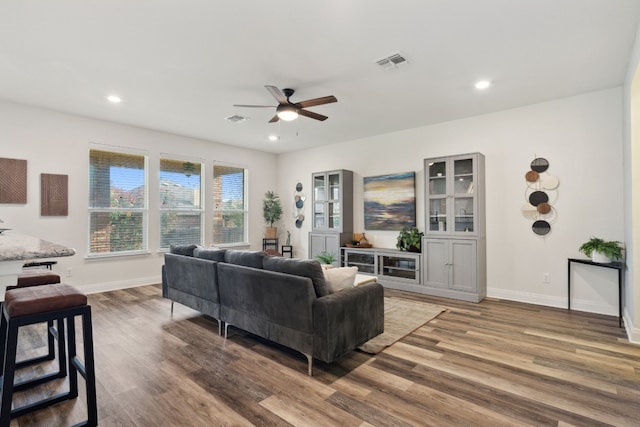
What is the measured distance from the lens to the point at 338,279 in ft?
9.16

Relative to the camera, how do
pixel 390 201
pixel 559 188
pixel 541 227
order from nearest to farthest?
1. pixel 559 188
2. pixel 541 227
3. pixel 390 201

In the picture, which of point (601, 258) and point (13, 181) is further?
point (13, 181)

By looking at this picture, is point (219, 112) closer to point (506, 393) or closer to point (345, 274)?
point (345, 274)

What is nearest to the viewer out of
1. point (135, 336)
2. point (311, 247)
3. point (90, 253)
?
point (135, 336)

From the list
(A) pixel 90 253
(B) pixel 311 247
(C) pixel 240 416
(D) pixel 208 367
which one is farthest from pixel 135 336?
(B) pixel 311 247

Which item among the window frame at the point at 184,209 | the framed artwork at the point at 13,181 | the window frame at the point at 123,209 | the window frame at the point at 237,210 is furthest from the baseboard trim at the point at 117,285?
the framed artwork at the point at 13,181

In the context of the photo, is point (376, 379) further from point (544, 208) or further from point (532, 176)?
point (532, 176)

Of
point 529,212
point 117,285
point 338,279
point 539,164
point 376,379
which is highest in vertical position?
point 539,164

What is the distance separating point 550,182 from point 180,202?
619 cm

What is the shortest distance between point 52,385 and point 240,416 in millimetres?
1504

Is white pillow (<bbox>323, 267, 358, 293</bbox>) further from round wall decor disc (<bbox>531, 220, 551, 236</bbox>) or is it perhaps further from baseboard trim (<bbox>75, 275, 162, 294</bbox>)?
baseboard trim (<bbox>75, 275, 162, 294</bbox>)

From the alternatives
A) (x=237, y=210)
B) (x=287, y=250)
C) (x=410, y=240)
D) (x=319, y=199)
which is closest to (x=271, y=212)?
(x=237, y=210)

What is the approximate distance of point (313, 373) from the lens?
2535 mm

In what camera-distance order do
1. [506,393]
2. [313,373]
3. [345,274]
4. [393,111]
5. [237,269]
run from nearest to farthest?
[506,393] < [313,373] < [345,274] < [237,269] < [393,111]
